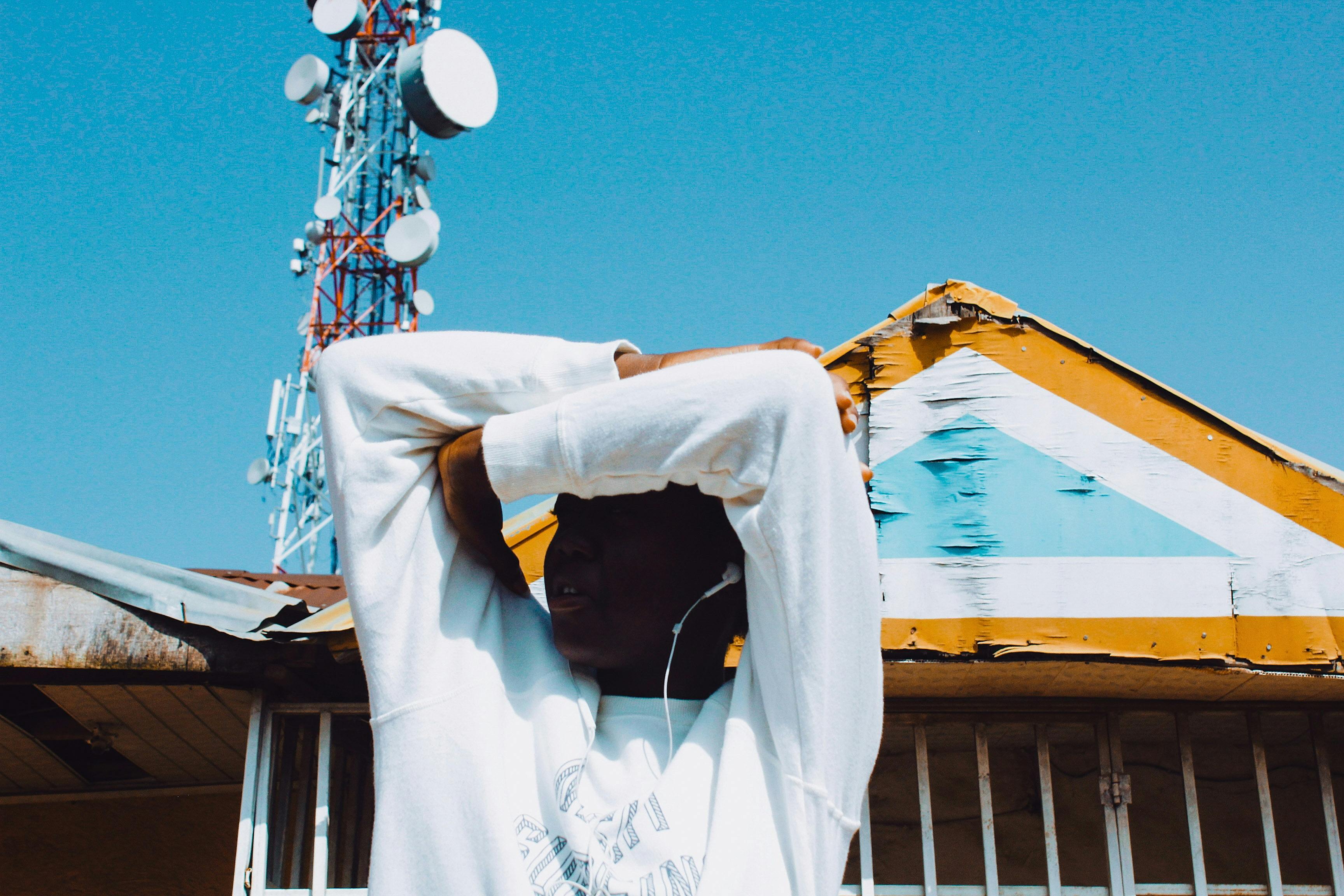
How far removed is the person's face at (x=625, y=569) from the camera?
156 centimetres

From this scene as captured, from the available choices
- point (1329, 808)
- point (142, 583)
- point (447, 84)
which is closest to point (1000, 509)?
point (1329, 808)

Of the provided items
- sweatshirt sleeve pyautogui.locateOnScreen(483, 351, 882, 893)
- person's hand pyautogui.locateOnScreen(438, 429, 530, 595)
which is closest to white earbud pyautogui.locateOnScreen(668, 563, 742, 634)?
sweatshirt sleeve pyautogui.locateOnScreen(483, 351, 882, 893)

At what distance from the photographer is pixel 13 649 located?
317cm

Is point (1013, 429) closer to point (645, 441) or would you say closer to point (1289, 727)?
point (1289, 727)

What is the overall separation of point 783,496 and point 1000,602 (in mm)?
2154

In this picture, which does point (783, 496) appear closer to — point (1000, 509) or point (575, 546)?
point (575, 546)

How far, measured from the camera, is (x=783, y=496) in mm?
1319

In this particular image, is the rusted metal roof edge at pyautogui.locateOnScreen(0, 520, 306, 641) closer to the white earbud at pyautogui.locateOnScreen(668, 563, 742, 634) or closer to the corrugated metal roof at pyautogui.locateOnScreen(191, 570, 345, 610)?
the corrugated metal roof at pyautogui.locateOnScreen(191, 570, 345, 610)

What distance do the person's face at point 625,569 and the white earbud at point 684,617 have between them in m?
0.02

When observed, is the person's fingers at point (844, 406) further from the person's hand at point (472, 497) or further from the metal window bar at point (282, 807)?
the metal window bar at point (282, 807)

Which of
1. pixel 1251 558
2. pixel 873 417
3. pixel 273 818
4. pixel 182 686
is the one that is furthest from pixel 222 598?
pixel 1251 558

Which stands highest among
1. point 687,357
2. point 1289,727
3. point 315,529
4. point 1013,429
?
point 315,529

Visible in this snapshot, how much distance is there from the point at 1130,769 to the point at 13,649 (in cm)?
427

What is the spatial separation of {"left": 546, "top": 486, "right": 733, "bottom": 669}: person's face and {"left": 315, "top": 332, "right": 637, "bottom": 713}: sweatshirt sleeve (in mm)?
170
